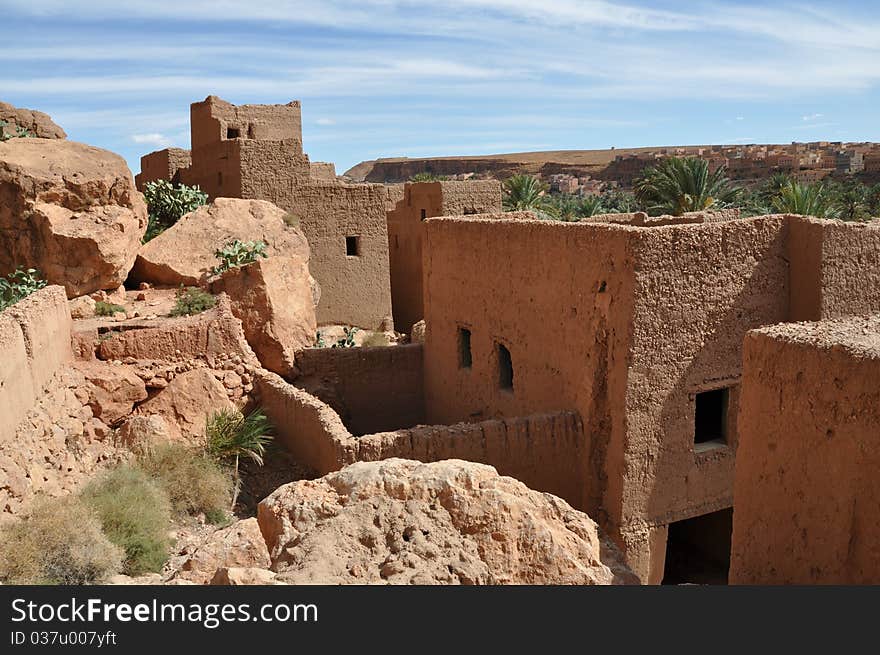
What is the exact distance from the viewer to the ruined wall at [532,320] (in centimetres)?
891

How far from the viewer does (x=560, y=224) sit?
9633 mm

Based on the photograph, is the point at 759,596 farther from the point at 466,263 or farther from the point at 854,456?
the point at 466,263

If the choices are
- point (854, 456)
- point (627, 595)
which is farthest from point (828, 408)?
point (627, 595)

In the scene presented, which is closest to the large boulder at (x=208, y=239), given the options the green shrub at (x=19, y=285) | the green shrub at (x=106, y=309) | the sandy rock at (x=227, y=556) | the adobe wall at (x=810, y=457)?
the green shrub at (x=106, y=309)

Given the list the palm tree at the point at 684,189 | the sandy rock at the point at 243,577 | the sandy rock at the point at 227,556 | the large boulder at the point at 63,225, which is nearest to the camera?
the sandy rock at the point at 243,577

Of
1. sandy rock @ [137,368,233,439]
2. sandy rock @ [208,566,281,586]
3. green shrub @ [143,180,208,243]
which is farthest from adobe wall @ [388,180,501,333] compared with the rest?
sandy rock @ [208,566,281,586]

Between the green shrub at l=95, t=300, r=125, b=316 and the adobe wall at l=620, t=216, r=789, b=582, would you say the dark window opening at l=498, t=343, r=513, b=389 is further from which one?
the green shrub at l=95, t=300, r=125, b=316

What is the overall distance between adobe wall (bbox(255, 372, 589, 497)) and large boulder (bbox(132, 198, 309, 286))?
537cm

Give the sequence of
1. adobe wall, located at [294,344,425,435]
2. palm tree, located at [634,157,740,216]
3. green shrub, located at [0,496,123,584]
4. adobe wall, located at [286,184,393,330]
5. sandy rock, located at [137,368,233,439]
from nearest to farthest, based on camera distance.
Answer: green shrub, located at [0,496,123,584]
sandy rock, located at [137,368,233,439]
adobe wall, located at [294,344,425,435]
adobe wall, located at [286,184,393,330]
palm tree, located at [634,157,740,216]

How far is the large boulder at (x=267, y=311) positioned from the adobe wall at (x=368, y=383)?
1.15 feet

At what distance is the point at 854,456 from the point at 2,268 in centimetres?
1225

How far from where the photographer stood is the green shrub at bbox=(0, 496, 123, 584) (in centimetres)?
662

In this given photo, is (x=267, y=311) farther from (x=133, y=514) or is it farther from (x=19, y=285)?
(x=133, y=514)

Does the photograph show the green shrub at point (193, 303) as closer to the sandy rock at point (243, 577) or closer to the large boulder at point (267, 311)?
the large boulder at point (267, 311)
